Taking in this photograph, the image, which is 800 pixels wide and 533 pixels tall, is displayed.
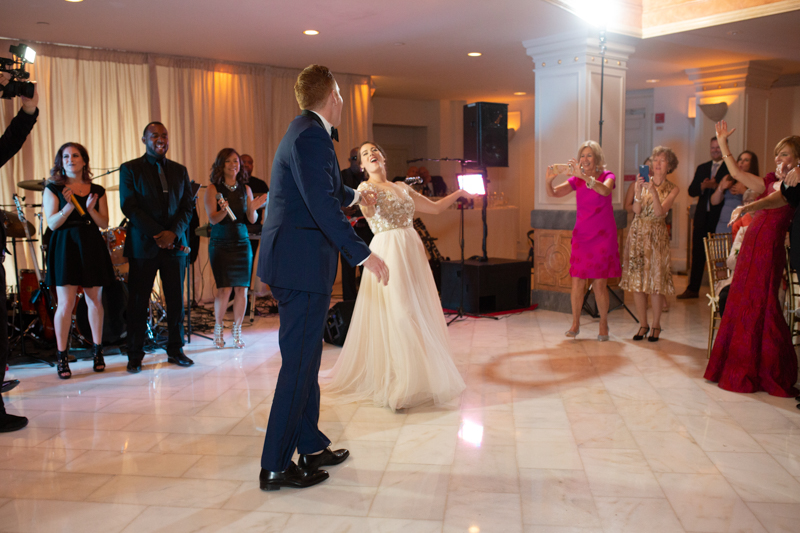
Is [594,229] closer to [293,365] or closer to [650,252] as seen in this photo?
[650,252]

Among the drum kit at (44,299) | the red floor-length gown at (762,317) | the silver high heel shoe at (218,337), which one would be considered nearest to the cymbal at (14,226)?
the drum kit at (44,299)

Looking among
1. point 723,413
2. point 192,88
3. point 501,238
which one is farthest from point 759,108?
point 192,88

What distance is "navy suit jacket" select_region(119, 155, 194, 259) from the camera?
432 cm

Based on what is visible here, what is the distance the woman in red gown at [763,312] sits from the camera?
149 inches

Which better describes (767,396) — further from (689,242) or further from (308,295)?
(689,242)

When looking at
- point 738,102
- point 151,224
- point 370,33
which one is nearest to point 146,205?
point 151,224

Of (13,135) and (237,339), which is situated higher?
(13,135)

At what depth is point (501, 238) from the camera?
998cm

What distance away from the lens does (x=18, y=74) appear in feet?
10.7

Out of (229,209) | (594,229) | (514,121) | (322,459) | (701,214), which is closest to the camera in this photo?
(322,459)

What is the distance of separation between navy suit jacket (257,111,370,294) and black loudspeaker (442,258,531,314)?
169 inches

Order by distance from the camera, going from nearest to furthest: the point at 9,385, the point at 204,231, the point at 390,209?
the point at 390,209 → the point at 9,385 → the point at 204,231

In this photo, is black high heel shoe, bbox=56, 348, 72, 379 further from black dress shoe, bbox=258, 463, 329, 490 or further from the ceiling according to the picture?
the ceiling

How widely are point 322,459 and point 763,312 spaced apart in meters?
2.82
